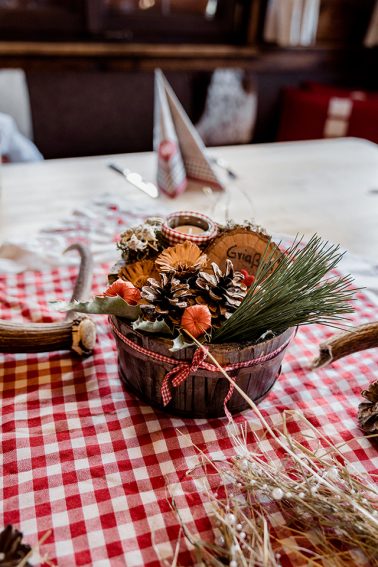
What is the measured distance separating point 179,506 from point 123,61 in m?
2.40

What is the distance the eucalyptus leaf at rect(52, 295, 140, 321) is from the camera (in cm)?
56

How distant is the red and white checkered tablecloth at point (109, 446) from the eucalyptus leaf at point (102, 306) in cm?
17

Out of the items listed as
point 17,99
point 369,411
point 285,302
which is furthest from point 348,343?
point 17,99

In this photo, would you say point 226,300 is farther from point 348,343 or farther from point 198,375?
point 348,343

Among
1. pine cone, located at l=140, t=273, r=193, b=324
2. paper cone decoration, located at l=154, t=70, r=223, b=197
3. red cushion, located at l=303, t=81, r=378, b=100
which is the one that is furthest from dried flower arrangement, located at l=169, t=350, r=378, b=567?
red cushion, located at l=303, t=81, r=378, b=100

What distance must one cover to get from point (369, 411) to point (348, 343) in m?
0.12

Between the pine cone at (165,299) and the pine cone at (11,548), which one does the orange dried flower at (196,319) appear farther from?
the pine cone at (11,548)

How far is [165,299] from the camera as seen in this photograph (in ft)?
1.88

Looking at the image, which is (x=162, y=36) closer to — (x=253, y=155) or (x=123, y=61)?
(x=123, y=61)

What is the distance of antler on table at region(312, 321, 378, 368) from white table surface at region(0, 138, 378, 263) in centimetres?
36

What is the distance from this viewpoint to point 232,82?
99.0 inches

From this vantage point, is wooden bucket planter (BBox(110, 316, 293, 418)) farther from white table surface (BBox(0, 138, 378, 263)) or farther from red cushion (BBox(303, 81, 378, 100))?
red cushion (BBox(303, 81, 378, 100))

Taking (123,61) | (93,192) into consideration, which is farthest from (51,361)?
(123,61)

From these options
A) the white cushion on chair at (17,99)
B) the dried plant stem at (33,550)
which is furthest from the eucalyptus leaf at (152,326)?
the white cushion on chair at (17,99)
